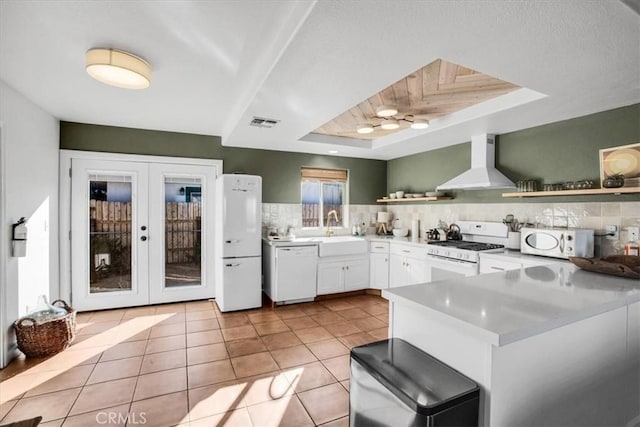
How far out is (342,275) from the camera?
4.50 m

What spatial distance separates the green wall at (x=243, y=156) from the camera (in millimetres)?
3805

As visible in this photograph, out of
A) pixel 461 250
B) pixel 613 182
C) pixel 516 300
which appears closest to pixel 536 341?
pixel 516 300

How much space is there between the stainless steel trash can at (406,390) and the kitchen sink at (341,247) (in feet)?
9.44

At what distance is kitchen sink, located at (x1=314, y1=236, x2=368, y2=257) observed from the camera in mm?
4352

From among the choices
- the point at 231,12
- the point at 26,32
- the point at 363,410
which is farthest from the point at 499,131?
the point at 26,32

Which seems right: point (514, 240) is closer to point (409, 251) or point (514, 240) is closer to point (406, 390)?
point (409, 251)

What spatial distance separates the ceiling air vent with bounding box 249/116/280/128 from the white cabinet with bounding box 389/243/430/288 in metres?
2.37

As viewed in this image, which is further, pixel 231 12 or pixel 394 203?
pixel 394 203

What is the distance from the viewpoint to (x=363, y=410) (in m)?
1.33

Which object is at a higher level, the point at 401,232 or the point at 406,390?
the point at 401,232

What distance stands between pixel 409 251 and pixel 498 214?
1.15 meters

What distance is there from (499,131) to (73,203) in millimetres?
5036

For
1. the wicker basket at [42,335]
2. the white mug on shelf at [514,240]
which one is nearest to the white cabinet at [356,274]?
the white mug on shelf at [514,240]

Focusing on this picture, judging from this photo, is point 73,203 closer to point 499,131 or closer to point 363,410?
point 363,410
